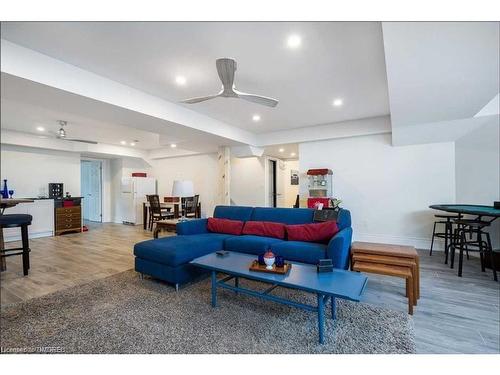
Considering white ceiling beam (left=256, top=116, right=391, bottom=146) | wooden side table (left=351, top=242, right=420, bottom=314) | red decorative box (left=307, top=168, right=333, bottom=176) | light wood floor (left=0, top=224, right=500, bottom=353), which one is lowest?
light wood floor (left=0, top=224, right=500, bottom=353)

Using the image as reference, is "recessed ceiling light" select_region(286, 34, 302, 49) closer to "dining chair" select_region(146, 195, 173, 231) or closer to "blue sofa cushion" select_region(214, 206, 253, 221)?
"blue sofa cushion" select_region(214, 206, 253, 221)

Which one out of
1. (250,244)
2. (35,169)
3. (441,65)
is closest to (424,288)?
Result: (250,244)

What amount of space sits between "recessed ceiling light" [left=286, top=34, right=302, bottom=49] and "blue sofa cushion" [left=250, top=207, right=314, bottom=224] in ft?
6.79

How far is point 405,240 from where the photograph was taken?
4602mm

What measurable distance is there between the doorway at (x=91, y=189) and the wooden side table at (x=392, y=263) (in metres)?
5.33

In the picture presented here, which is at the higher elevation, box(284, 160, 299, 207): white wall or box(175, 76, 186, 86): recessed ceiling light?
box(175, 76, 186, 86): recessed ceiling light

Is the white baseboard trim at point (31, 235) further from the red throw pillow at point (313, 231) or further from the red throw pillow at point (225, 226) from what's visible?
the red throw pillow at point (313, 231)

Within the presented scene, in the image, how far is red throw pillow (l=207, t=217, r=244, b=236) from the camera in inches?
143

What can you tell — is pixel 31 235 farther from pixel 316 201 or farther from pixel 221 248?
pixel 316 201

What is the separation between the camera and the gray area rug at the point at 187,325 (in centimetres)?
168

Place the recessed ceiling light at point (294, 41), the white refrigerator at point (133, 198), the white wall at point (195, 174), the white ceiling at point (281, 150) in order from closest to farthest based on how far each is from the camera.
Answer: the recessed ceiling light at point (294, 41)
the white ceiling at point (281, 150)
the white refrigerator at point (133, 198)
the white wall at point (195, 174)

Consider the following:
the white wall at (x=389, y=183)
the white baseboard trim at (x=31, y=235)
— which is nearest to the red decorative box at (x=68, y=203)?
the white baseboard trim at (x=31, y=235)

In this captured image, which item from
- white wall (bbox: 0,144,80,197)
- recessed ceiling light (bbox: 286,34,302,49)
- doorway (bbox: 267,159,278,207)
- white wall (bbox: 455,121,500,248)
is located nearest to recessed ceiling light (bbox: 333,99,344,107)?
recessed ceiling light (bbox: 286,34,302,49)

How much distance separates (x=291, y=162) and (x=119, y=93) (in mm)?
6538
